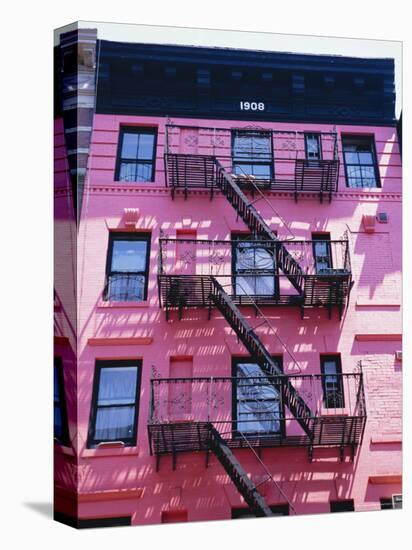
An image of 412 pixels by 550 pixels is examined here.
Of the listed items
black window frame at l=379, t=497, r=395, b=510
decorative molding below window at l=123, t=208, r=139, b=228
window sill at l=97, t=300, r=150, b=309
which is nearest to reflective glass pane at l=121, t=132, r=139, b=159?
decorative molding below window at l=123, t=208, r=139, b=228

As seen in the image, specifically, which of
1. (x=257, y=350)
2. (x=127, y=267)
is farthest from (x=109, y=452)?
(x=127, y=267)

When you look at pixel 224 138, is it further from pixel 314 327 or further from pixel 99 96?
pixel 314 327

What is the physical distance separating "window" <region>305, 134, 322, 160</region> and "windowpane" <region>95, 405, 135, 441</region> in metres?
4.82

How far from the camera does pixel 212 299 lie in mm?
10734

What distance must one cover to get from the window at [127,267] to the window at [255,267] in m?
1.38

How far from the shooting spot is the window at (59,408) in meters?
10.4

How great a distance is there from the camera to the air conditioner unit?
11.5 metres

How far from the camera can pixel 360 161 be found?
462 inches

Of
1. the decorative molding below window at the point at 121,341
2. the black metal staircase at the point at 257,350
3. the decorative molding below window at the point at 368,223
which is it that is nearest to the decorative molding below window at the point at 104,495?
the decorative molding below window at the point at 121,341

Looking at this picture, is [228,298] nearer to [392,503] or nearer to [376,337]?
[376,337]

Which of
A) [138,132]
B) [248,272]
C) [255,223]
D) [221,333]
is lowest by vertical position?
[221,333]

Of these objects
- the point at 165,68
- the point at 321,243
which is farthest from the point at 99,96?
the point at 321,243

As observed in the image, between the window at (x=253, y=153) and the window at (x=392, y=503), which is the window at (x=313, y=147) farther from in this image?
the window at (x=392, y=503)

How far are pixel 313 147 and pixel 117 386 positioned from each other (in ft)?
16.0
